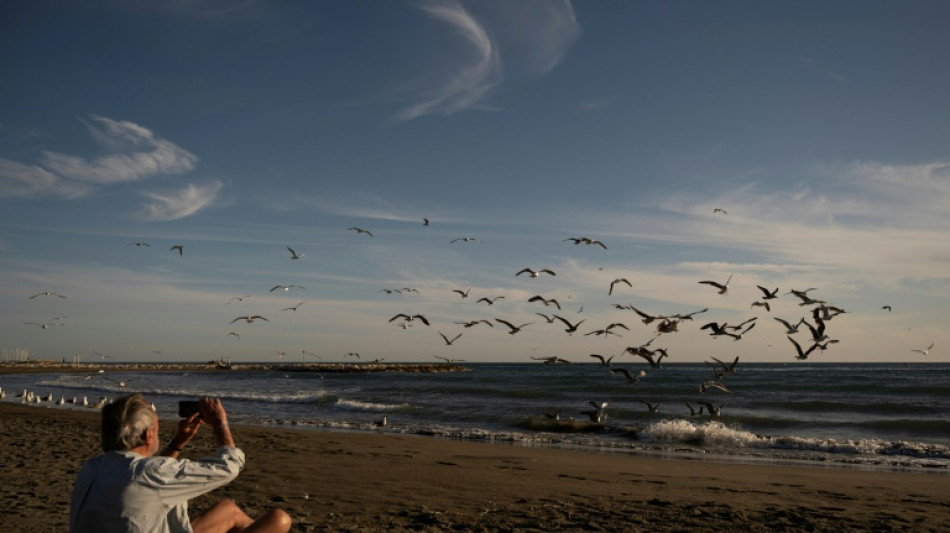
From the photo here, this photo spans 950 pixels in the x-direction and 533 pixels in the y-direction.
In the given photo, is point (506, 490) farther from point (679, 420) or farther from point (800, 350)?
point (679, 420)

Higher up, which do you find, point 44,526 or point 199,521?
point 199,521

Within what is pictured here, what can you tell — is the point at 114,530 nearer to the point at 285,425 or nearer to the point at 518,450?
the point at 518,450

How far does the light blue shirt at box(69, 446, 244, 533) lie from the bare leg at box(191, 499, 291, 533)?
891 millimetres

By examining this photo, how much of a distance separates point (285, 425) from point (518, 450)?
8845mm

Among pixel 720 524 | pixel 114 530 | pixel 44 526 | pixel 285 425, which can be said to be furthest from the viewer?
pixel 285 425

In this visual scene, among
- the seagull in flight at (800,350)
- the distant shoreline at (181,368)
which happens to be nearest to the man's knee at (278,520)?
the seagull in flight at (800,350)

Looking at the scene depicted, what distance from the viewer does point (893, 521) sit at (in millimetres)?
8664

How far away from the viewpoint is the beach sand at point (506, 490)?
309 inches

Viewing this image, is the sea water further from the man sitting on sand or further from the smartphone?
the man sitting on sand

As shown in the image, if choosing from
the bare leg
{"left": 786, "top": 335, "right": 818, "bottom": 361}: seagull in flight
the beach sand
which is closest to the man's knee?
the bare leg

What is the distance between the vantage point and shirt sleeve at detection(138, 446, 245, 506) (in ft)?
11.0

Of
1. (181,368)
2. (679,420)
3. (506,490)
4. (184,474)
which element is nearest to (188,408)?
(184,474)

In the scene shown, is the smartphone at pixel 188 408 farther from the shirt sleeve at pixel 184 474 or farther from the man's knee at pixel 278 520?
the man's knee at pixel 278 520

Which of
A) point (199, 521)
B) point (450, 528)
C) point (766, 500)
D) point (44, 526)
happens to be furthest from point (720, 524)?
point (44, 526)
